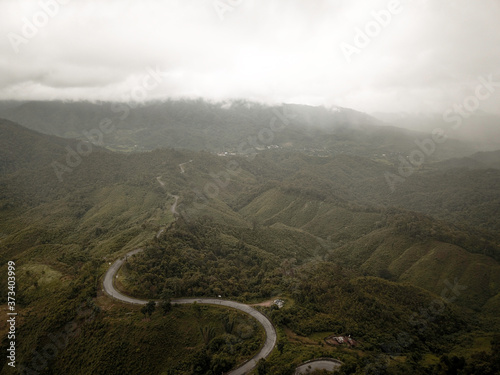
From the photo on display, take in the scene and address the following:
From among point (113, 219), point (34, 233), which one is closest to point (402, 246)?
point (113, 219)

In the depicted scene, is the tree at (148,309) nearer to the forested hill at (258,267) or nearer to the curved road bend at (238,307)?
the forested hill at (258,267)

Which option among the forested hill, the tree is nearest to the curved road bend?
the forested hill

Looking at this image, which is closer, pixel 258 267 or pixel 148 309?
pixel 148 309

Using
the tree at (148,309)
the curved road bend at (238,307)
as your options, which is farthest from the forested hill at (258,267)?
the curved road bend at (238,307)

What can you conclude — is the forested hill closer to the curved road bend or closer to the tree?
the tree

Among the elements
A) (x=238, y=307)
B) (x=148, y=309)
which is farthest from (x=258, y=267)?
(x=148, y=309)

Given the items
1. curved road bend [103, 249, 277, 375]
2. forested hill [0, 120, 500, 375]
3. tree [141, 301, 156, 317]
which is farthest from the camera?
tree [141, 301, 156, 317]

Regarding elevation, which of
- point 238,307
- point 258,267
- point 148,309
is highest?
point 148,309

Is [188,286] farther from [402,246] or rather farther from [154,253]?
[402,246]

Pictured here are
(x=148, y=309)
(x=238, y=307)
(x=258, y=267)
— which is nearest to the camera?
(x=148, y=309)

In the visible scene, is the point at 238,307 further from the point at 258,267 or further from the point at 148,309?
the point at 258,267
